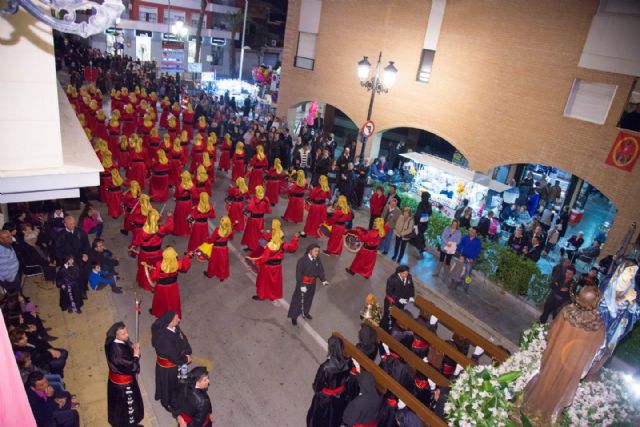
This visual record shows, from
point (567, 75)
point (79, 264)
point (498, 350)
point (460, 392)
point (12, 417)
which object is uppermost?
point (567, 75)

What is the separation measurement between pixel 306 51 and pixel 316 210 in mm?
10520

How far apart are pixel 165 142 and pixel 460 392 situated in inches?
483

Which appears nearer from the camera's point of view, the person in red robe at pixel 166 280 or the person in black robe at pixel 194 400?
the person in black robe at pixel 194 400

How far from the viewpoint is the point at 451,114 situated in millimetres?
15219

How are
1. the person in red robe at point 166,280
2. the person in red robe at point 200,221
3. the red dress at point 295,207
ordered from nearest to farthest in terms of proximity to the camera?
the person in red robe at point 166,280
the person in red robe at point 200,221
the red dress at point 295,207

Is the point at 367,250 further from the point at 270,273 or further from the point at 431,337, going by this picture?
the point at 431,337

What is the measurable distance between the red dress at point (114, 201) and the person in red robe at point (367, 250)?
626 cm

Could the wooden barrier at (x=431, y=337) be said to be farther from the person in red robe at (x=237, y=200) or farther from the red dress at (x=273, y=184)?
the red dress at (x=273, y=184)

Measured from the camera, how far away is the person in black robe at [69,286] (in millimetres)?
7789

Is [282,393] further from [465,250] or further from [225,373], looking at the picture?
[465,250]

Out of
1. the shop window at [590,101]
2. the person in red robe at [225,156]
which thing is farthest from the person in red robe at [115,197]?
the shop window at [590,101]

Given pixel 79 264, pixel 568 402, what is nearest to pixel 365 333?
pixel 568 402

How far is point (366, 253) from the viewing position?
10.6 m

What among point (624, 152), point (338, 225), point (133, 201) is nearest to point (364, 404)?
point (338, 225)
